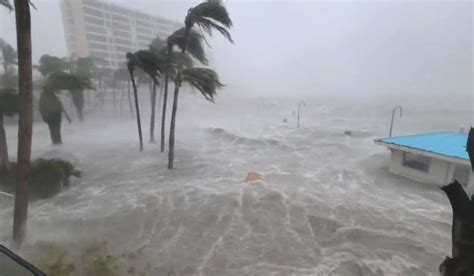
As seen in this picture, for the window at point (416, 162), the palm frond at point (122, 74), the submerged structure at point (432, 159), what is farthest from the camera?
the palm frond at point (122, 74)

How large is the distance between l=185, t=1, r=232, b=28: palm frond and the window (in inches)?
407

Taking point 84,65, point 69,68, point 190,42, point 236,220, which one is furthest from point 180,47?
point 84,65

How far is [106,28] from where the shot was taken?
6562 cm

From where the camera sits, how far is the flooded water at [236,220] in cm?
739

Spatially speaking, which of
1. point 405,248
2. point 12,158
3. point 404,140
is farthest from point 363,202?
point 12,158

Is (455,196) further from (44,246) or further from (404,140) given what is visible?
(404,140)

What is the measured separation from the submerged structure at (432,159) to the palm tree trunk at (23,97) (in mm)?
14361

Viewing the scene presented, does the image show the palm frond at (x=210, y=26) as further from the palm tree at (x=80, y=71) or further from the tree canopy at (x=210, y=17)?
the palm tree at (x=80, y=71)

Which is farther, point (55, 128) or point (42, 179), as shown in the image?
point (55, 128)

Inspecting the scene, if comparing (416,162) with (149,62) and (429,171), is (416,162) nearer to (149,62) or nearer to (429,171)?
(429,171)

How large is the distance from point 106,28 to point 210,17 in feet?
197

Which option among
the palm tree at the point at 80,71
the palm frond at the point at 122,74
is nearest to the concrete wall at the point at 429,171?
the palm tree at the point at 80,71

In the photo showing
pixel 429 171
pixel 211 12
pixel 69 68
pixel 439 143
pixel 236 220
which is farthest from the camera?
pixel 69 68

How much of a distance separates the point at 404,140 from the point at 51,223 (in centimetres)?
1524
